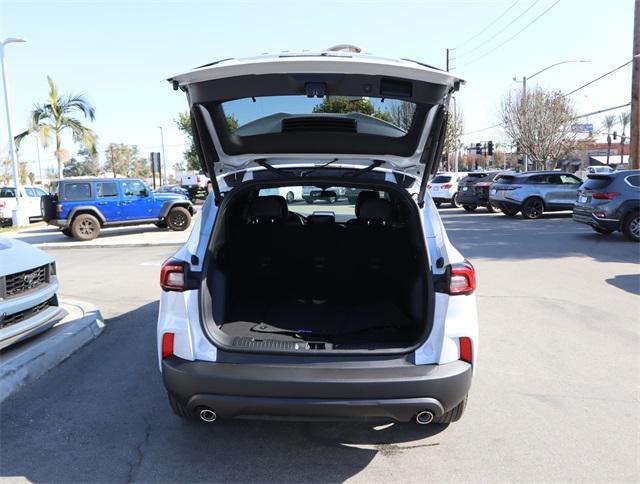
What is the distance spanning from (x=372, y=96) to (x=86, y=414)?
2.91m

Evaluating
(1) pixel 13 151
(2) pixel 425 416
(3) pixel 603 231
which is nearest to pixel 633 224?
(3) pixel 603 231

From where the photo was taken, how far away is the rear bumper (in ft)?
8.63

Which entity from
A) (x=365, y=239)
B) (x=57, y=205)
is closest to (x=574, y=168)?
(x=57, y=205)

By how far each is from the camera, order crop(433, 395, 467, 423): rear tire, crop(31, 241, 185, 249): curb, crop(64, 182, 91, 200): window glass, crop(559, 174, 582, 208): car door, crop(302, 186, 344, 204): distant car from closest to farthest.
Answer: crop(433, 395, 467, 423): rear tire → crop(302, 186, 344, 204): distant car → crop(31, 241, 185, 249): curb → crop(64, 182, 91, 200): window glass → crop(559, 174, 582, 208): car door

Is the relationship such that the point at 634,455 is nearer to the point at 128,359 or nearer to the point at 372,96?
the point at 372,96

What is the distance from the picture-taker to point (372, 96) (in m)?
2.96

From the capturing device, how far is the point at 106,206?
15.4 m

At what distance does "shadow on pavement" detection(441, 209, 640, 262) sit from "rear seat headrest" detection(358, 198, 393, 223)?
6.27 meters

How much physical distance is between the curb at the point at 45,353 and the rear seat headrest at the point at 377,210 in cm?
303

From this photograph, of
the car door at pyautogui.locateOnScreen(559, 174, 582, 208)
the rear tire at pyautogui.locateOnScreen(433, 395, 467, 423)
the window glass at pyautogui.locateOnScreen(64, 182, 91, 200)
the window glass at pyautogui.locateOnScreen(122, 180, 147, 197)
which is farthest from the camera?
the car door at pyautogui.locateOnScreen(559, 174, 582, 208)

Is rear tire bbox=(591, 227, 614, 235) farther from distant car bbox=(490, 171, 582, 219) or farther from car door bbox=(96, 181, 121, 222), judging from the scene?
car door bbox=(96, 181, 121, 222)

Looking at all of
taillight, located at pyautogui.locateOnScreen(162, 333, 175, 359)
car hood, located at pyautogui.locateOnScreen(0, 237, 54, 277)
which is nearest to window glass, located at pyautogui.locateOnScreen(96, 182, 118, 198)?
car hood, located at pyautogui.locateOnScreen(0, 237, 54, 277)

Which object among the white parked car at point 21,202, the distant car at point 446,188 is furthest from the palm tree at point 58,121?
the distant car at point 446,188

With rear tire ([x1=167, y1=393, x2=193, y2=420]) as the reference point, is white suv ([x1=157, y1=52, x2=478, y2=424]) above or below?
above
